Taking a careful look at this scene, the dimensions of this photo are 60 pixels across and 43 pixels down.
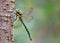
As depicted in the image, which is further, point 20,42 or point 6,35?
point 20,42

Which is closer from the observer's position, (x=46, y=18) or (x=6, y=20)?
(x=6, y=20)

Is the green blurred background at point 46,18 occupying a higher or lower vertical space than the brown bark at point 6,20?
lower

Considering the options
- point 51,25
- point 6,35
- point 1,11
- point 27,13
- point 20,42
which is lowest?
point 51,25

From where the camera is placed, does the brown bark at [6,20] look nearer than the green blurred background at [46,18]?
Yes

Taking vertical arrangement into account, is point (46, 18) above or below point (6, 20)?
below

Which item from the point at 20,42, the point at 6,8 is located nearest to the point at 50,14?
the point at 20,42

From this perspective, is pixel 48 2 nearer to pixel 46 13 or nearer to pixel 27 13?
pixel 46 13

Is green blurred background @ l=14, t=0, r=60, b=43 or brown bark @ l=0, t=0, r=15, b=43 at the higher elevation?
brown bark @ l=0, t=0, r=15, b=43

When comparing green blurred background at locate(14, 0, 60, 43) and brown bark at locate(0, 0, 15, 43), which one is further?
green blurred background at locate(14, 0, 60, 43)
